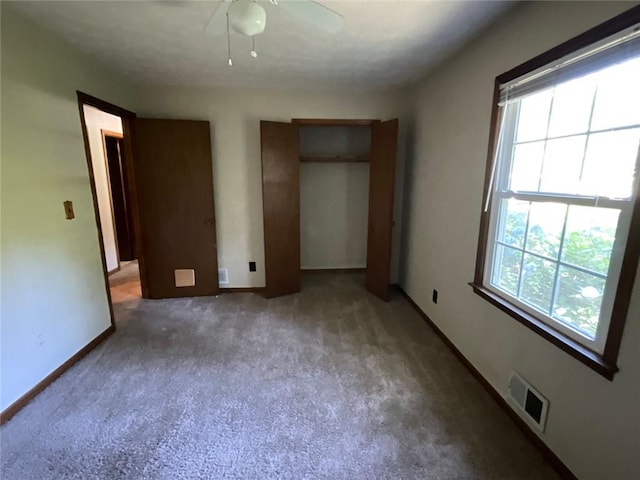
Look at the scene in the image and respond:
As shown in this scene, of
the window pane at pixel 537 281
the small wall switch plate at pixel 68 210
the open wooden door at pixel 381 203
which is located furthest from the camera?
the open wooden door at pixel 381 203

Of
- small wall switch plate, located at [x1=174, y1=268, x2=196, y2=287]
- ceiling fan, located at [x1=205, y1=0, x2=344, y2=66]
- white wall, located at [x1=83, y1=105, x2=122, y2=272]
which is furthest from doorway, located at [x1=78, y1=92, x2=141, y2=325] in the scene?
ceiling fan, located at [x1=205, y1=0, x2=344, y2=66]

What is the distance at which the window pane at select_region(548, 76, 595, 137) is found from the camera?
1.29 meters

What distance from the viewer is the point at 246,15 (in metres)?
1.28

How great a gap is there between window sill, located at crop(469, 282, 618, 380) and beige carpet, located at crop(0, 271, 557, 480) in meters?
0.60

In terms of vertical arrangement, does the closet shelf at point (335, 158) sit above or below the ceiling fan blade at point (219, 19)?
below

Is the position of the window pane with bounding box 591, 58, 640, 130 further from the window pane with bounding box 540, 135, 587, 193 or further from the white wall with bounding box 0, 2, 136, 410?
the white wall with bounding box 0, 2, 136, 410

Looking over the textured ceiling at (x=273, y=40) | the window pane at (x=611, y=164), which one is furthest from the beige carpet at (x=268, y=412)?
the textured ceiling at (x=273, y=40)

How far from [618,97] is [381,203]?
208cm

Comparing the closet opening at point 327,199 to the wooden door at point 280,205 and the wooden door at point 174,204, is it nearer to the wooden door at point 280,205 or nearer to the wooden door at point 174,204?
the wooden door at point 280,205

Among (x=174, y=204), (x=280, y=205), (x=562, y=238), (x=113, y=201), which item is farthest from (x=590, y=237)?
(x=113, y=201)

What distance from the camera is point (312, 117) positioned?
10.8 ft

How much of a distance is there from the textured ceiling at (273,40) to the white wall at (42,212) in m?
0.22

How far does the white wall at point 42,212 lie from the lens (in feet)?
5.52

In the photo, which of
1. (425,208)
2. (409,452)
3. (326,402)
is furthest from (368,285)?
(409,452)
